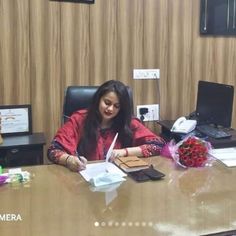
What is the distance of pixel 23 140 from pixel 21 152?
140mm

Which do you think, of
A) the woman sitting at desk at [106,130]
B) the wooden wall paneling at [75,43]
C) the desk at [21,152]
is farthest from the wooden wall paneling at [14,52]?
the woman sitting at desk at [106,130]

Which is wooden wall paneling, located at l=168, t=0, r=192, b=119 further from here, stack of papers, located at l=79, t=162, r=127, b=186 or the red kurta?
stack of papers, located at l=79, t=162, r=127, b=186

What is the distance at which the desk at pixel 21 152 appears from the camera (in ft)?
8.11

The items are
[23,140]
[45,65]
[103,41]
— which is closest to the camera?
[23,140]

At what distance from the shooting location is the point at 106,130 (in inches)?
84.0

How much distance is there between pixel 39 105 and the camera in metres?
2.91

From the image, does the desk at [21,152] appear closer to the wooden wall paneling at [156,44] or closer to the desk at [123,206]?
the desk at [123,206]

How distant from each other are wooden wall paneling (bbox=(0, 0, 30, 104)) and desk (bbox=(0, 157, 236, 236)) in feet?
4.19

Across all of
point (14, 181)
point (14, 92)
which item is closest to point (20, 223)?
point (14, 181)

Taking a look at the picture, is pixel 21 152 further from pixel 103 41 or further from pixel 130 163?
pixel 103 41

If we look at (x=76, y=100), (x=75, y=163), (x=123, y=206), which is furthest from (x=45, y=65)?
(x=123, y=206)

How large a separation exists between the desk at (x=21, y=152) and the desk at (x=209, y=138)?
1029mm

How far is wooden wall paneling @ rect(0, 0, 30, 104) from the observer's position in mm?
2715

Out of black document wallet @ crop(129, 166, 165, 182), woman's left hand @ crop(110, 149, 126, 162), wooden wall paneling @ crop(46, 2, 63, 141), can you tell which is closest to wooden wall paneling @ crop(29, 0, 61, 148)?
wooden wall paneling @ crop(46, 2, 63, 141)
